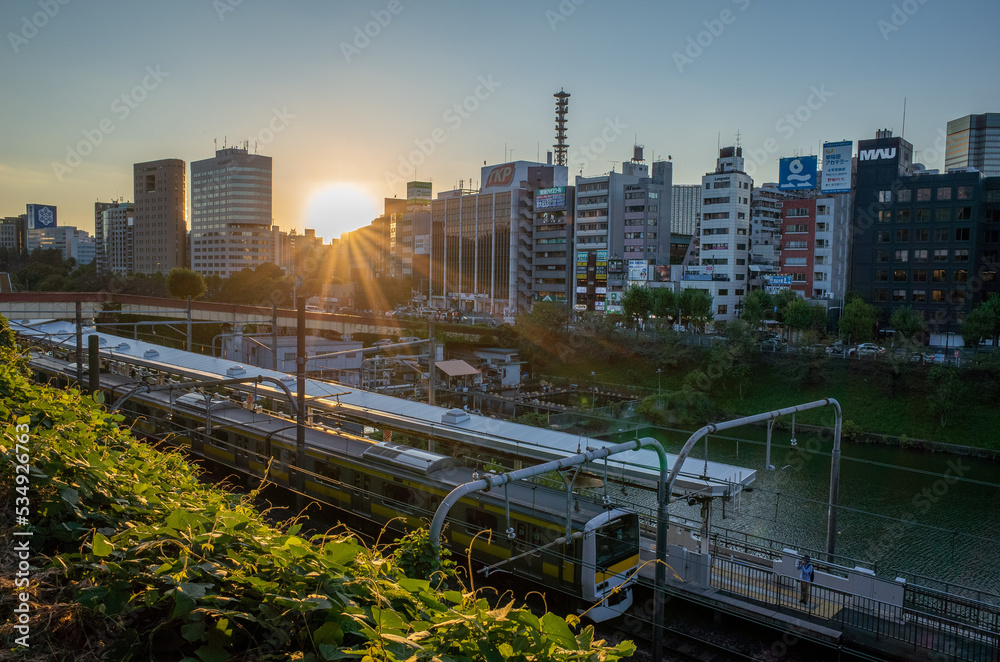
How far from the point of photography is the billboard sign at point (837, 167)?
3170 cm

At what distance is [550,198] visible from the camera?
143ft

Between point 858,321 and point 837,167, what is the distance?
364 inches

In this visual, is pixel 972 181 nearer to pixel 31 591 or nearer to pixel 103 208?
pixel 31 591

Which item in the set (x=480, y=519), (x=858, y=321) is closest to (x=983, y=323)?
(x=858, y=321)

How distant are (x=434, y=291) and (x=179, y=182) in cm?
3665

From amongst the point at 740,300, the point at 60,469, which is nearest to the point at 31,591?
the point at 60,469

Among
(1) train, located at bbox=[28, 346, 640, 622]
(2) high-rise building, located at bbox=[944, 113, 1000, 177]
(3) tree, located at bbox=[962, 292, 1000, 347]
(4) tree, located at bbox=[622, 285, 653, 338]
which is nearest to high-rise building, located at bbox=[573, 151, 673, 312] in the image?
(4) tree, located at bbox=[622, 285, 653, 338]

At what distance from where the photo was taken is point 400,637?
134cm

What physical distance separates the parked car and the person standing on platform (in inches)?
726

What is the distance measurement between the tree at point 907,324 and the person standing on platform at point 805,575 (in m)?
21.4

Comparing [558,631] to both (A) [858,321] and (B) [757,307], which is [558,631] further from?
(B) [757,307]

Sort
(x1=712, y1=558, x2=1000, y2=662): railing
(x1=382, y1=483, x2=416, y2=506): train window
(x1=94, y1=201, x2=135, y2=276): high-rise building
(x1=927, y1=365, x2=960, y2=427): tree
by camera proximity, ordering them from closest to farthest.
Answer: (x1=712, y1=558, x2=1000, y2=662): railing → (x1=382, y1=483, x2=416, y2=506): train window → (x1=927, y1=365, x2=960, y2=427): tree → (x1=94, y1=201, x2=135, y2=276): high-rise building

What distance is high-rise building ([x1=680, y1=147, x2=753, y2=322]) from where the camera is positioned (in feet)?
112

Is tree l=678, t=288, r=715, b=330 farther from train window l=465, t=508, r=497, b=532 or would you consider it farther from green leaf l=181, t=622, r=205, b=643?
green leaf l=181, t=622, r=205, b=643
